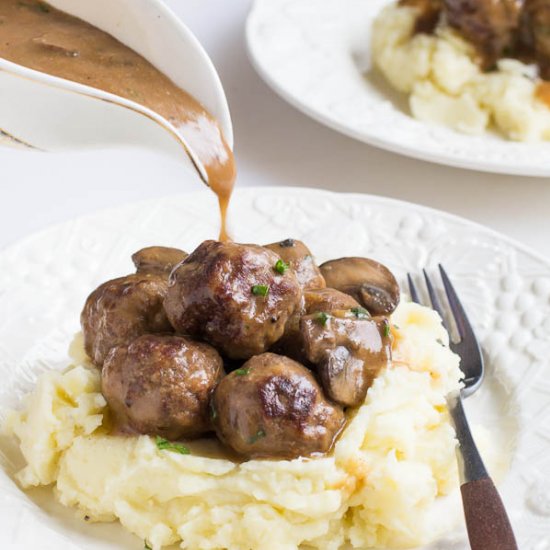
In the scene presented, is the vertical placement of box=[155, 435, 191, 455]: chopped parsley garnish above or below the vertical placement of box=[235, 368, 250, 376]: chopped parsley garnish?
below

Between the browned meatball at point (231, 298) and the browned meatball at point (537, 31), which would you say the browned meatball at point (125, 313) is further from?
the browned meatball at point (537, 31)

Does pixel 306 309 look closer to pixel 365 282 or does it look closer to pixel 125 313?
pixel 365 282

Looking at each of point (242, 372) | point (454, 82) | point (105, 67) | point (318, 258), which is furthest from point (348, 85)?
point (242, 372)

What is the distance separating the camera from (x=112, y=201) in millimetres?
6160

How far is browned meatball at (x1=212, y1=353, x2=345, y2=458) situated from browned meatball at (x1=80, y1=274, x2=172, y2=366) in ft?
1.51

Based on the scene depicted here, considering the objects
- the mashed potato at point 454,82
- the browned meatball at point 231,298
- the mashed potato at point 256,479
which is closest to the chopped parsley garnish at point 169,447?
the mashed potato at point 256,479

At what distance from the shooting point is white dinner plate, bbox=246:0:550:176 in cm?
567

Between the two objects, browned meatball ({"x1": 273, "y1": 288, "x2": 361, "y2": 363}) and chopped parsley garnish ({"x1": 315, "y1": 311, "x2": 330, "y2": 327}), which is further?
browned meatball ({"x1": 273, "y1": 288, "x2": 361, "y2": 363})

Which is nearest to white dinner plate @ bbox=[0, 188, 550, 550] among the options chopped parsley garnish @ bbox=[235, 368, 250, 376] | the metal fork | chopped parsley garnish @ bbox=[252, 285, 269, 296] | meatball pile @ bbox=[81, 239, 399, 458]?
the metal fork

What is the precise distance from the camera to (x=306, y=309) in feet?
12.6

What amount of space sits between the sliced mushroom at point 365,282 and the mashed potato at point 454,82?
2.23 metres

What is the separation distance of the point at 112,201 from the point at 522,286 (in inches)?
105

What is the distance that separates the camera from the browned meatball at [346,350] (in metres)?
3.57

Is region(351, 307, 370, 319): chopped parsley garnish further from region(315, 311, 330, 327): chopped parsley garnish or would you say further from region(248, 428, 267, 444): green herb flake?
region(248, 428, 267, 444): green herb flake
